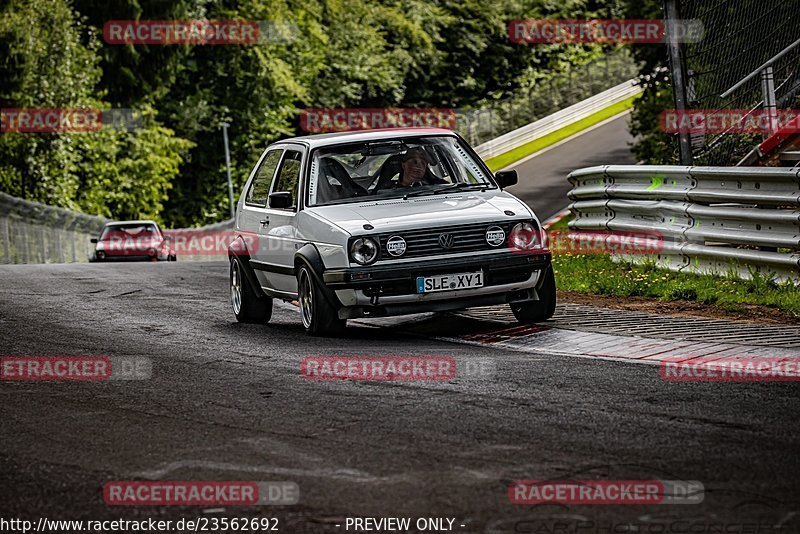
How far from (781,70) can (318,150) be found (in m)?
7.26

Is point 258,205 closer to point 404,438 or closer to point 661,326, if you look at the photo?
point 661,326

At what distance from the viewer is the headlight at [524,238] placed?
36.5 ft

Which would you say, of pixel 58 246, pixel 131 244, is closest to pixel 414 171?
pixel 131 244

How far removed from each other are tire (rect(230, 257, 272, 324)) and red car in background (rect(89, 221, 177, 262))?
2196cm

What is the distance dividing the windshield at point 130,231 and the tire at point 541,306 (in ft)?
82.2

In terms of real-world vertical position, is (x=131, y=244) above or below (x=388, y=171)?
below

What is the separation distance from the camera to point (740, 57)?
1662cm

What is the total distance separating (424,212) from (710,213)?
344 centimetres

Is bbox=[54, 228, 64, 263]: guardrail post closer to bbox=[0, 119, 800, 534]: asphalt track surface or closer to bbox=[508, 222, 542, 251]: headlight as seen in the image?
bbox=[0, 119, 800, 534]: asphalt track surface

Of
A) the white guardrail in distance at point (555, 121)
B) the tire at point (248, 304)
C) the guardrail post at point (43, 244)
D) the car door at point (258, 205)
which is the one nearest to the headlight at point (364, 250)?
the car door at point (258, 205)

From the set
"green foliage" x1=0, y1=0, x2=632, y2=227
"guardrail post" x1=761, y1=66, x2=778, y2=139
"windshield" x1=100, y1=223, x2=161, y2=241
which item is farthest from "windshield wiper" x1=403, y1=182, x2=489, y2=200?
"green foliage" x1=0, y1=0, x2=632, y2=227

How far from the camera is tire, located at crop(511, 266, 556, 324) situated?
11.4 m

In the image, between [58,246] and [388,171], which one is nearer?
[388,171]

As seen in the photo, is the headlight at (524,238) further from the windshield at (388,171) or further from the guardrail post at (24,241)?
the guardrail post at (24,241)
